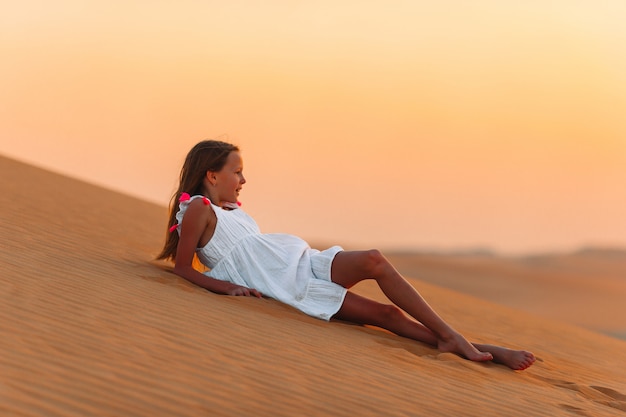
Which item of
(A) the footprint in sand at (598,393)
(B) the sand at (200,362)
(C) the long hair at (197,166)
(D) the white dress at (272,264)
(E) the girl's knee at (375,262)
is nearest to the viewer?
(B) the sand at (200,362)

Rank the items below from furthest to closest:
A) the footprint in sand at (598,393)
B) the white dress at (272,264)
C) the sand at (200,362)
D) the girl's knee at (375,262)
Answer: the white dress at (272,264)
the girl's knee at (375,262)
the footprint in sand at (598,393)
the sand at (200,362)

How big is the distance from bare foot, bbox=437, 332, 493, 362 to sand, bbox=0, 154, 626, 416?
84 mm

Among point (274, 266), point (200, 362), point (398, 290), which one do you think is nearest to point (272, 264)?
point (274, 266)

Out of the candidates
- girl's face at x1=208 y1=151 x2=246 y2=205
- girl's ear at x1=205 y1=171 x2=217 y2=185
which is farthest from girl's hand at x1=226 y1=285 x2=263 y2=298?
girl's ear at x1=205 y1=171 x2=217 y2=185

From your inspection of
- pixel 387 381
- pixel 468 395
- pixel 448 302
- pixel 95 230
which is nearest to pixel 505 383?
pixel 468 395

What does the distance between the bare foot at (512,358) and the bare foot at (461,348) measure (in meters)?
0.09

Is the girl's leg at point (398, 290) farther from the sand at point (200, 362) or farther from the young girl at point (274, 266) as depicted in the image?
the sand at point (200, 362)

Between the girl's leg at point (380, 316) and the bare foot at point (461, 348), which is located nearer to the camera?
the bare foot at point (461, 348)

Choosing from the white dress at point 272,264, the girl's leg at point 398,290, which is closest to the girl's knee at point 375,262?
the girl's leg at point 398,290

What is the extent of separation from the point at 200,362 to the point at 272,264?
1.96 meters

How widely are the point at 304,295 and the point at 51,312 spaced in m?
1.97

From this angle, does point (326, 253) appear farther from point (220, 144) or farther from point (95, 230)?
point (95, 230)

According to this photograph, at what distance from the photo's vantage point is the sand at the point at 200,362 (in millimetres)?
3789

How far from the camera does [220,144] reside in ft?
21.7
